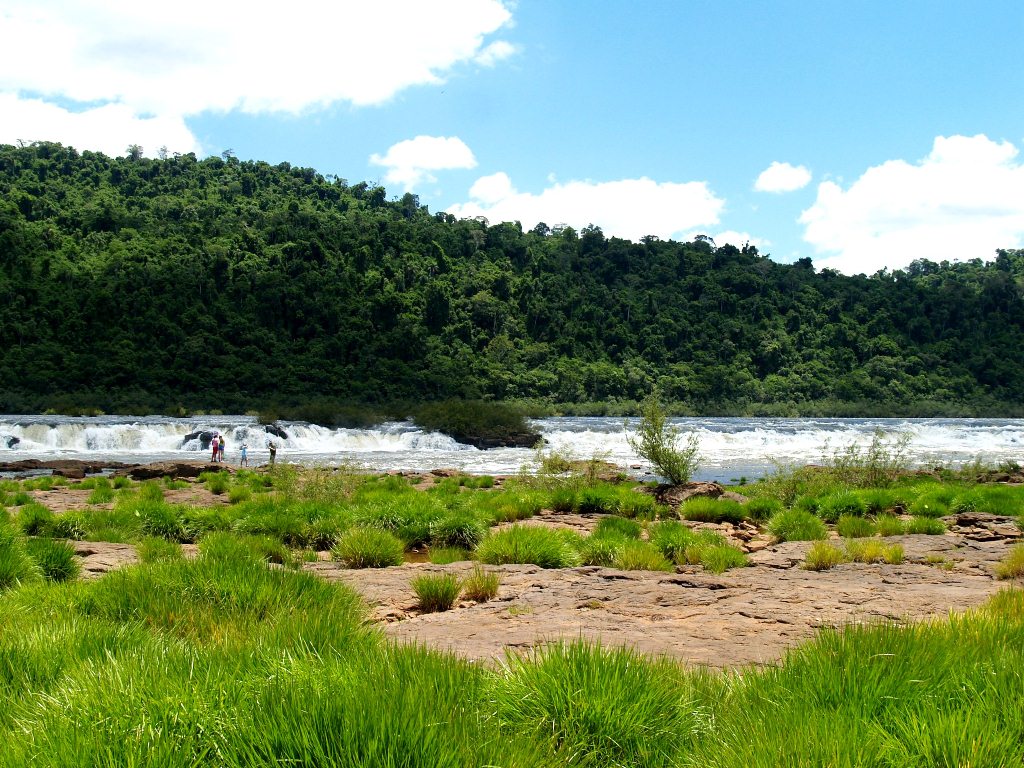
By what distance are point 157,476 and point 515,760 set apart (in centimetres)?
2518

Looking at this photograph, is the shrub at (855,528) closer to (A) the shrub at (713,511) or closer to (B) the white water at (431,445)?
(A) the shrub at (713,511)

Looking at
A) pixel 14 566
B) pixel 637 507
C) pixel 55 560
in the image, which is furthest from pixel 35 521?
pixel 637 507

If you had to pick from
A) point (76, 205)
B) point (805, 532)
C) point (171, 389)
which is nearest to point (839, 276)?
point (171, 389)

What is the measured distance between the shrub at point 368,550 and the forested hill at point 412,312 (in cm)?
5912

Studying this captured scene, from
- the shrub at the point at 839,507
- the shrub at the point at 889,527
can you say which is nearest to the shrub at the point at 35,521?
the shrub at the point at 889,527

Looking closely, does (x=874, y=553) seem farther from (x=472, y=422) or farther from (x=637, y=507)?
(x=472, y=422)

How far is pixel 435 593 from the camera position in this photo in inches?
243

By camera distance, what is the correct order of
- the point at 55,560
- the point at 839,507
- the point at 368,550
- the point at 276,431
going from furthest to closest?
the point at 276,431 < the point at 839,507 < the point at 368,550 < the point at 55,560

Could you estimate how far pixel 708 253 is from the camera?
13462 centimetres

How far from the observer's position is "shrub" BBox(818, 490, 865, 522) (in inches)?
544

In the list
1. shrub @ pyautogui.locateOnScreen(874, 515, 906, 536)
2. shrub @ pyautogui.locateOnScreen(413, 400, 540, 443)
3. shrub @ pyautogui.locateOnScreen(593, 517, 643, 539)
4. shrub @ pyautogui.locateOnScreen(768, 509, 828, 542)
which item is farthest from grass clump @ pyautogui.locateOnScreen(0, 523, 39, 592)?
shrub @ pyautogui.locateOnScreen(413, 400, 540, 443)

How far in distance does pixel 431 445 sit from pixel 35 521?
124ft

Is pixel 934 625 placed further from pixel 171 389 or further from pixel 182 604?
pixel 171 389

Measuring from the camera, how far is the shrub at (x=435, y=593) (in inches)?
243
